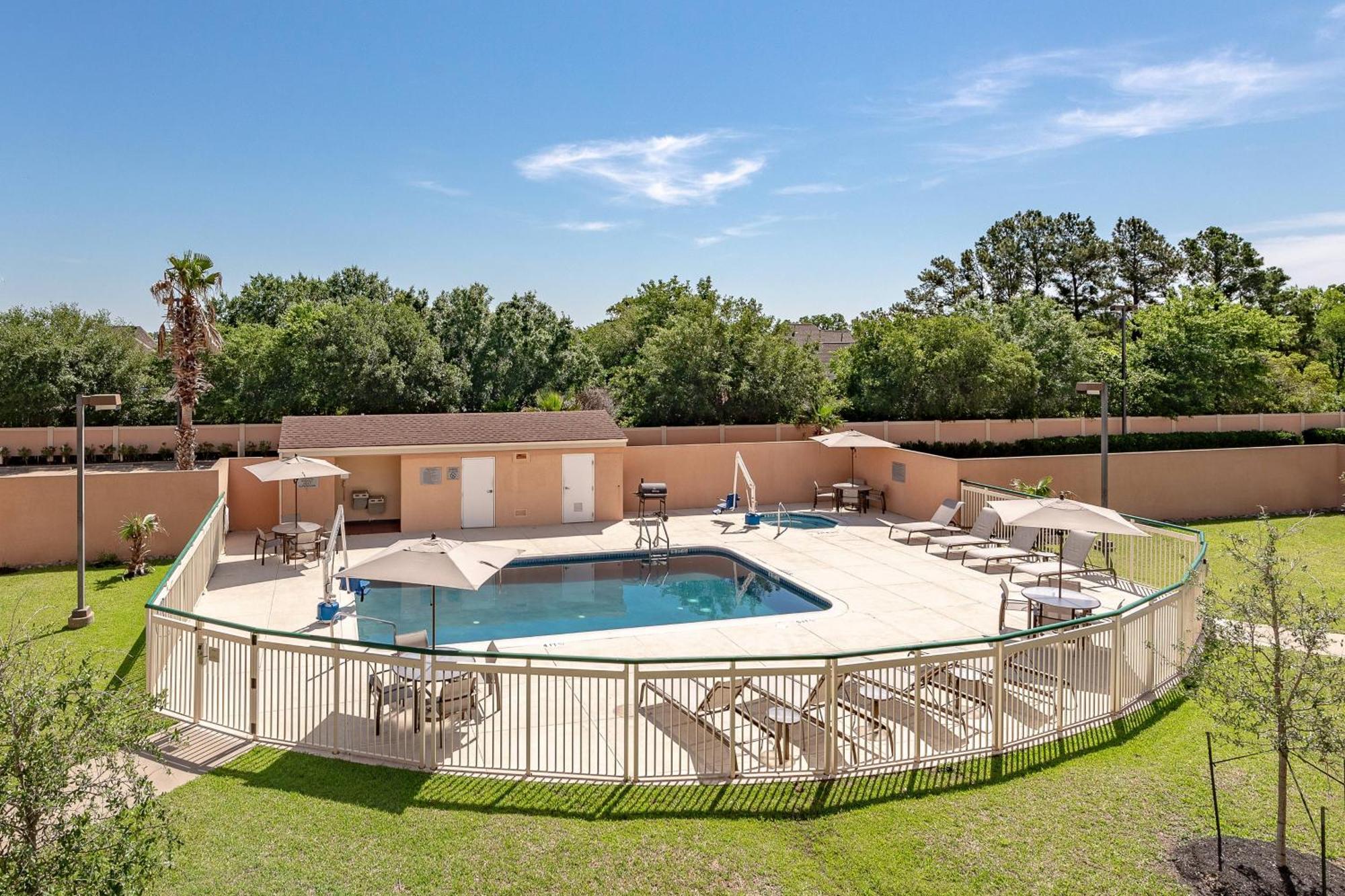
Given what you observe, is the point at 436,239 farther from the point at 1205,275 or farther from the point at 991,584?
the point at 1205,275

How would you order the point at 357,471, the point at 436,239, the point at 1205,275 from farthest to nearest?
the point at 1205,275 < the point at 436,239 < the point at 357,471

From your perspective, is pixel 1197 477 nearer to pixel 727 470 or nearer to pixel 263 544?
pixel 727 470

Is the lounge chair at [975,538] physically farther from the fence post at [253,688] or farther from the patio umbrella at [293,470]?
the fence post at [253,688]

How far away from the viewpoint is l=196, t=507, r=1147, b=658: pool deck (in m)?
10.8

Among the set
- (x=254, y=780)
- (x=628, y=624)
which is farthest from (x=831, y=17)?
(x=254, y=780)

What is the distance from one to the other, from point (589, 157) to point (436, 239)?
12481 millimetres

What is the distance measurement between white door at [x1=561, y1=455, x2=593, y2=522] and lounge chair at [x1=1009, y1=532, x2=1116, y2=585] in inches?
422

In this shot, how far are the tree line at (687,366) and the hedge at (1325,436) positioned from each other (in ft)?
9.37

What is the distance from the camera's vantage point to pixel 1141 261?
4862 centimetres

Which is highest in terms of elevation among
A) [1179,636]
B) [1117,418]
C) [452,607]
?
[1117,418]

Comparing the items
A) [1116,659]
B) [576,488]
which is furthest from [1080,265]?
[1116,659]

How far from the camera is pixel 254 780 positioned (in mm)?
6676

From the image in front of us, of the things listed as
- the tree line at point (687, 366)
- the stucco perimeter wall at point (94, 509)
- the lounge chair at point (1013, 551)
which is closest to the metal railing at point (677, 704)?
the lounge chair at point (1013, 551)

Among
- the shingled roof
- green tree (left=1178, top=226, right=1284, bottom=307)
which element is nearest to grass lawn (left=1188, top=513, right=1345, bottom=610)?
the shingled roof
